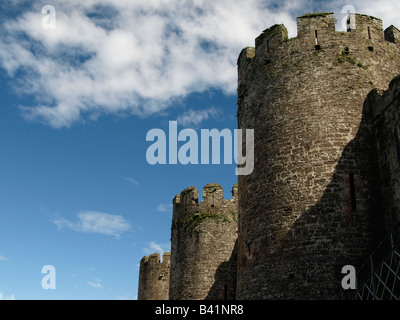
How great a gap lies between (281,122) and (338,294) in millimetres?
4795

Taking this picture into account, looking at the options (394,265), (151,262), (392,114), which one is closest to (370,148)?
(392,114)

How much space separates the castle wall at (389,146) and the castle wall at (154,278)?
19289mm

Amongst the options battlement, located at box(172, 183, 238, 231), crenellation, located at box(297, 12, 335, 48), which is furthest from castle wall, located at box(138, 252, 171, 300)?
crenellation, located at box(297, 12, 335, 48)

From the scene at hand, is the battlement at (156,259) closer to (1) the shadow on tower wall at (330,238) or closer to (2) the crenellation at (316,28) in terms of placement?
(1) the shadow on tower wall at (330,238)

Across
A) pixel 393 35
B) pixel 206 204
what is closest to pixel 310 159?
pixel 393 35

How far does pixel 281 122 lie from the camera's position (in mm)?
13719

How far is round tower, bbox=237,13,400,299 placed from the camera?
476 inches

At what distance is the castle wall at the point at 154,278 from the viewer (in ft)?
96.4

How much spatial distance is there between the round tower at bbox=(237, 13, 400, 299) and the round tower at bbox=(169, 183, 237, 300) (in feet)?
28.7

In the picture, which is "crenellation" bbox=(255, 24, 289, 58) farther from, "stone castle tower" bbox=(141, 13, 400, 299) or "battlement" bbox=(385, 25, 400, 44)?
"battlement" bbox=(385, 25, 400, 44)

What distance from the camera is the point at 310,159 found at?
1296 centimetres

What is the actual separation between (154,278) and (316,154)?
19.5 metres

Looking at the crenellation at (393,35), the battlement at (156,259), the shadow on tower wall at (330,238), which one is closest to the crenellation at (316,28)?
the crenellation at (393,35)

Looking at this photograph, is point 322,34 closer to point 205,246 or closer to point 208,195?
point 208,195
